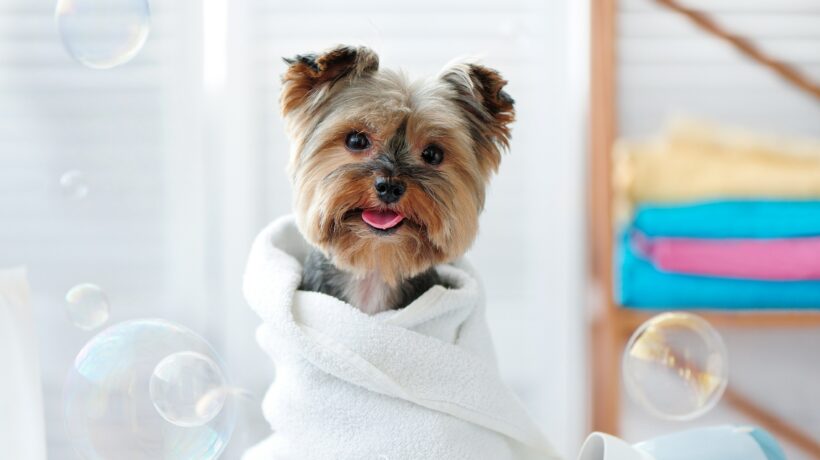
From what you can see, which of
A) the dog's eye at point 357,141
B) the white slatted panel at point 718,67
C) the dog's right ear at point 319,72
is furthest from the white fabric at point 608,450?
the white slatted panel at point 718,67

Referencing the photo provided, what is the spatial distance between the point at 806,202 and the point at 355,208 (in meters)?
1.30

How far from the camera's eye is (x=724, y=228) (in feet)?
7.49

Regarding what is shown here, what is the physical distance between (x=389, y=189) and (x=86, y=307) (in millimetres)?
700

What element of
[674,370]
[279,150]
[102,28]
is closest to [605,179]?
[674,370]

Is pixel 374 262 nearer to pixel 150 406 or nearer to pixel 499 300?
pixel 150 406

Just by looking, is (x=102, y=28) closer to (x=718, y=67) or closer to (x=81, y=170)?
(x=81, y=170)

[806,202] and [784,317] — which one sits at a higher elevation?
[806,202]

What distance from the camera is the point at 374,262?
Answer: 1584 mm

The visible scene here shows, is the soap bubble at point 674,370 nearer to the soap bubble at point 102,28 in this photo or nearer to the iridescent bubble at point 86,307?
the iridescent bubble at point 86,307

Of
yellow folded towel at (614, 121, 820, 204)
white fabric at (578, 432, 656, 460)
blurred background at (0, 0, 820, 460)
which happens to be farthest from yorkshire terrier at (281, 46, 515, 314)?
blurred background at (0, 0, 820, 460)

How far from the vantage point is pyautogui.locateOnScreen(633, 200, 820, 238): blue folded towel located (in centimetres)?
226

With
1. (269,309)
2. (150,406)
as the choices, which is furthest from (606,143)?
(150,406)

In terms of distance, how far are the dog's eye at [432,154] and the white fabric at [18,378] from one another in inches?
26.9

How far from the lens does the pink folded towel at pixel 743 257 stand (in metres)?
2.25
